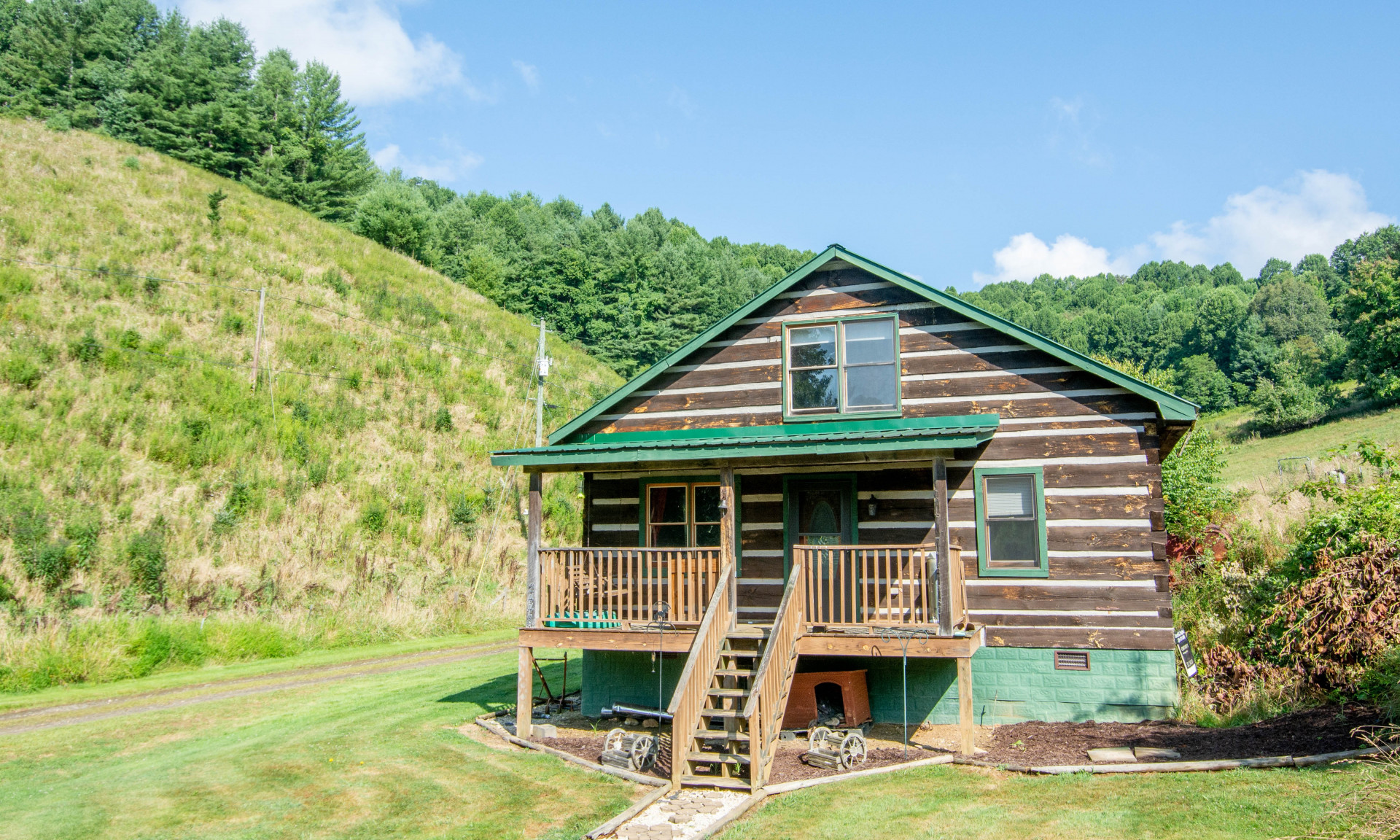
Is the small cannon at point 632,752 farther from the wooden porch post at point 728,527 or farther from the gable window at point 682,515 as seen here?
the gable window at point 682,515

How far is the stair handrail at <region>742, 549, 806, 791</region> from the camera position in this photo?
9.89 metres

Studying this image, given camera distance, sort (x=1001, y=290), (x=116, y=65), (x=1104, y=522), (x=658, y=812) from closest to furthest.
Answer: (x=658, y=812) → (x=1104, y=522) → (x=116, y=65) → (x=1001, y=290)

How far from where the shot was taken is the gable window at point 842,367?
14234mm

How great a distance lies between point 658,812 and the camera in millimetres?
9258

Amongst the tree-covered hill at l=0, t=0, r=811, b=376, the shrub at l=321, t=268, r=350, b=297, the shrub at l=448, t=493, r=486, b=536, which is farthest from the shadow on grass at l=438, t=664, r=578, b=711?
the tree-covered hill at l=0, t=0, r=811, b=376

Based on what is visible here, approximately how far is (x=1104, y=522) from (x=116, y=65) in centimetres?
7601

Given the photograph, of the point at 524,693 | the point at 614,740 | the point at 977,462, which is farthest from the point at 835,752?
the point at 977,462

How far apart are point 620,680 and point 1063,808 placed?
7651 millimetres

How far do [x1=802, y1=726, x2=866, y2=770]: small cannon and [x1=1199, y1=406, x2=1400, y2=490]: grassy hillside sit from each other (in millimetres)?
28842

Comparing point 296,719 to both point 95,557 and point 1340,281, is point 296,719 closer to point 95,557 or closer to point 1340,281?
point 95,557

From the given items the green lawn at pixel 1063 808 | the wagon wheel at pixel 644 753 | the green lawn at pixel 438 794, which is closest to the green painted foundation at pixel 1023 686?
the green lawn at pixel 438 794

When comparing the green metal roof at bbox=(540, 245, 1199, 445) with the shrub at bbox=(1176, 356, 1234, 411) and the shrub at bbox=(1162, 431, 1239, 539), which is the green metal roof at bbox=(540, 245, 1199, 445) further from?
the shrub at bbox=(1176, 356, 1234, 411)

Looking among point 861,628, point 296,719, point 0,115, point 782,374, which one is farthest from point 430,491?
point 0,115

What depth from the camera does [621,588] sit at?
1333 cm
